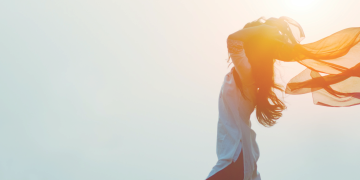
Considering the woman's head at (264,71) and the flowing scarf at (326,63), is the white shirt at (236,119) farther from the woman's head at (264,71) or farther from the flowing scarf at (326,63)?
the flowing scarf at (326,63)

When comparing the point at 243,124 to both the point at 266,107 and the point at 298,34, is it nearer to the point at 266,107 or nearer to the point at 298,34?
the point at 266,107

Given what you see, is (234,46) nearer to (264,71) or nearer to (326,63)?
(264,71)

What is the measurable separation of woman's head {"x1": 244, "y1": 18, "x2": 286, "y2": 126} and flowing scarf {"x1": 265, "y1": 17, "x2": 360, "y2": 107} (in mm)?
168

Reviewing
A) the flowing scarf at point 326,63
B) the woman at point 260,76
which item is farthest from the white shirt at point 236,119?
the flowing scarf at point 326,63

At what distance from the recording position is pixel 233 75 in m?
2.92

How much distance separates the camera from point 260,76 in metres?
2.84

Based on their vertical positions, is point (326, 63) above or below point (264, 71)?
below

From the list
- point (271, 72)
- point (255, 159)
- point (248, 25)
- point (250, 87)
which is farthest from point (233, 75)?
point (255, 159)

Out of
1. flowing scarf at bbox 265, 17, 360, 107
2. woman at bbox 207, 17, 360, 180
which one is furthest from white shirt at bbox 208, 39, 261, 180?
flowing scarf at bbox 265, 17, 360, 107

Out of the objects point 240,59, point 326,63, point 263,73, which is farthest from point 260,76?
point 326,63

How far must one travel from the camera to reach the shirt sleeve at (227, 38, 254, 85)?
2697mm

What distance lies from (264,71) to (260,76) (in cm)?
7

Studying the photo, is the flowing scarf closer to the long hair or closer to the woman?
the woman

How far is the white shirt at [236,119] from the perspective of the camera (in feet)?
8.91
